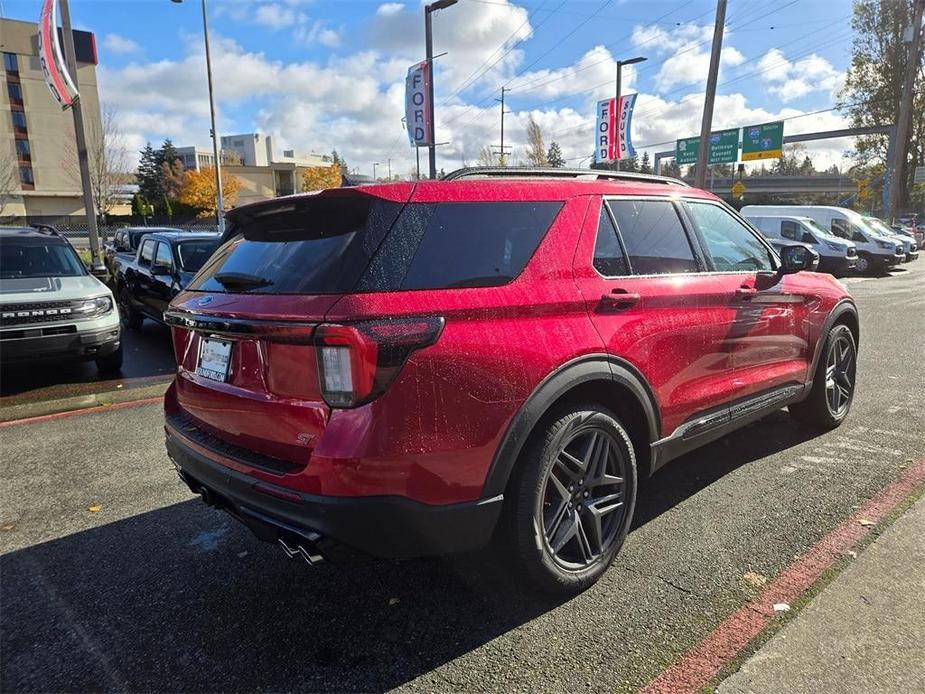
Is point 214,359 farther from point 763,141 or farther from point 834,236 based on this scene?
point 763,141

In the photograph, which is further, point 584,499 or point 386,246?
point 584,499

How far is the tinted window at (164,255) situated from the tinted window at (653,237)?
Answer: 24.2 feet

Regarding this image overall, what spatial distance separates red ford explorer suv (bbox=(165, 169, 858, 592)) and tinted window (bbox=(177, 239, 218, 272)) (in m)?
6.02

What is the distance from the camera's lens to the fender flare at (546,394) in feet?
7.81

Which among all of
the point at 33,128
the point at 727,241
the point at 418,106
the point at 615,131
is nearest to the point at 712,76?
the point at 615,131

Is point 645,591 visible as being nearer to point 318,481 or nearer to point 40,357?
point 318,481

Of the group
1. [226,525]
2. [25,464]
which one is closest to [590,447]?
[226,525]

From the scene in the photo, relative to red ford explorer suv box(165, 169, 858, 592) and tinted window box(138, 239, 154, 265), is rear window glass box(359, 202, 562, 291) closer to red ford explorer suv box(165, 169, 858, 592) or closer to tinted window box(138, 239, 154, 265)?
red ford explorer suv box(165, 169, 858, 592)

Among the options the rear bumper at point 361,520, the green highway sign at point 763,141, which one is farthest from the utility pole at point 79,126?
the green highway sign at point 763,141

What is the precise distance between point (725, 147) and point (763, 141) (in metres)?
2.08

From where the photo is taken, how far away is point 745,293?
372 cm

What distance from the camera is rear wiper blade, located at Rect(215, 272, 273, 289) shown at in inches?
99.7

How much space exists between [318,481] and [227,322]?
758 millimetres

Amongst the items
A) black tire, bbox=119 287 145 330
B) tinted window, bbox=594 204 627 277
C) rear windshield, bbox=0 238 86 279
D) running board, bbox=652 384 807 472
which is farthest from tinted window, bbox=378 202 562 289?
black tire, bbox=119 287 145 330
